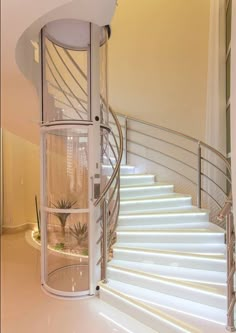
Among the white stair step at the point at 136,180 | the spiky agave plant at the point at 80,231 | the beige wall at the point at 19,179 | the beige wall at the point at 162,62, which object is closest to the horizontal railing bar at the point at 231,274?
the spiky agave plant at the point at 80,231

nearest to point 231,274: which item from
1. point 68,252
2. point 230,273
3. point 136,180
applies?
point 230,273

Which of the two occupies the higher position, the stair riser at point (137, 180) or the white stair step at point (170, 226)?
the stair riser at point (137, 180)

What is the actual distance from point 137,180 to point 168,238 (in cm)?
132

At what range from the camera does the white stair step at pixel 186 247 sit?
9.77 feet

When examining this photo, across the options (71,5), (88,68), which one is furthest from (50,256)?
(71,5)

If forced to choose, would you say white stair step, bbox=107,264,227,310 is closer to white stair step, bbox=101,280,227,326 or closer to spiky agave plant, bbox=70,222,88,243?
white stair step, bbox=101,280,227,326

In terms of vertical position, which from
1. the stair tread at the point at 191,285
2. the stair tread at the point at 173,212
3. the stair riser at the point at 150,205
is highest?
the stair riser at the point at 150,205

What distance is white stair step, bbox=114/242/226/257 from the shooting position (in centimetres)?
298

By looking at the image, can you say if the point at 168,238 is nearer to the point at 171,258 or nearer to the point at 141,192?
the point at 171,258

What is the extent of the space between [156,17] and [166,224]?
12.0 ft

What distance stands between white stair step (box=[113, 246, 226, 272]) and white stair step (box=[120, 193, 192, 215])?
626 millimetres

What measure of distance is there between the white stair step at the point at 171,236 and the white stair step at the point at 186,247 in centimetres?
5

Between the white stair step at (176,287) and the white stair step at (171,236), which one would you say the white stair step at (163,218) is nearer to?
the white stair step at (171,236)

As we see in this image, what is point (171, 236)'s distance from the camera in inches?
124
